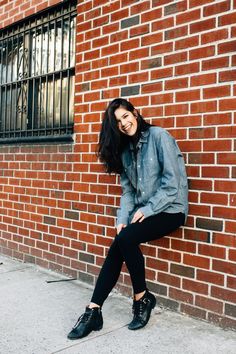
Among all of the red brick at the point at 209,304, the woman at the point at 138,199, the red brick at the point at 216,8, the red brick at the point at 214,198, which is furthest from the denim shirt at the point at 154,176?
the red brick at the point at 216,8

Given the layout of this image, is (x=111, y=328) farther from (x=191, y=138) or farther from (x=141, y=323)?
(x=191, y=138)

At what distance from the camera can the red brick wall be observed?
296 centimetres

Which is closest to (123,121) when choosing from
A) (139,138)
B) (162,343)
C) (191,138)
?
(139,138)

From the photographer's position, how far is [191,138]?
10.4 feet

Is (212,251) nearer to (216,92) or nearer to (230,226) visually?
(230,226)

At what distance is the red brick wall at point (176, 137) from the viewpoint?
2.96 meters

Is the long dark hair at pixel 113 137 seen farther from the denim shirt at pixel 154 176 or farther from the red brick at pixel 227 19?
the red brick at pixel 227 19

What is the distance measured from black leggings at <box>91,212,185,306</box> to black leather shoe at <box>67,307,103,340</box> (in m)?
0.08

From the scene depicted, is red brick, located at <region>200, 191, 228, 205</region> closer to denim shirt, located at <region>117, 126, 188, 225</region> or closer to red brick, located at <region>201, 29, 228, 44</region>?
denim shirt, located at <region>117, 126, 188, 225</region>

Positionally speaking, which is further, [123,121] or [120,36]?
[120,36]

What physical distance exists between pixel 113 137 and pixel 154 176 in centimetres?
41

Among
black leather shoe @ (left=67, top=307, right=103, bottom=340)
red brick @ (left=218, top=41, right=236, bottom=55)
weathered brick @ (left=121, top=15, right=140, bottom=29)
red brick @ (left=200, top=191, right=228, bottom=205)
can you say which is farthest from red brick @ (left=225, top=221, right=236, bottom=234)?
weathered brick @ (left=121, top=15, right=140, bottom=29)

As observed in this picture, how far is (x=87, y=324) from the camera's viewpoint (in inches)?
112

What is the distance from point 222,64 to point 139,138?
29.7 inches
